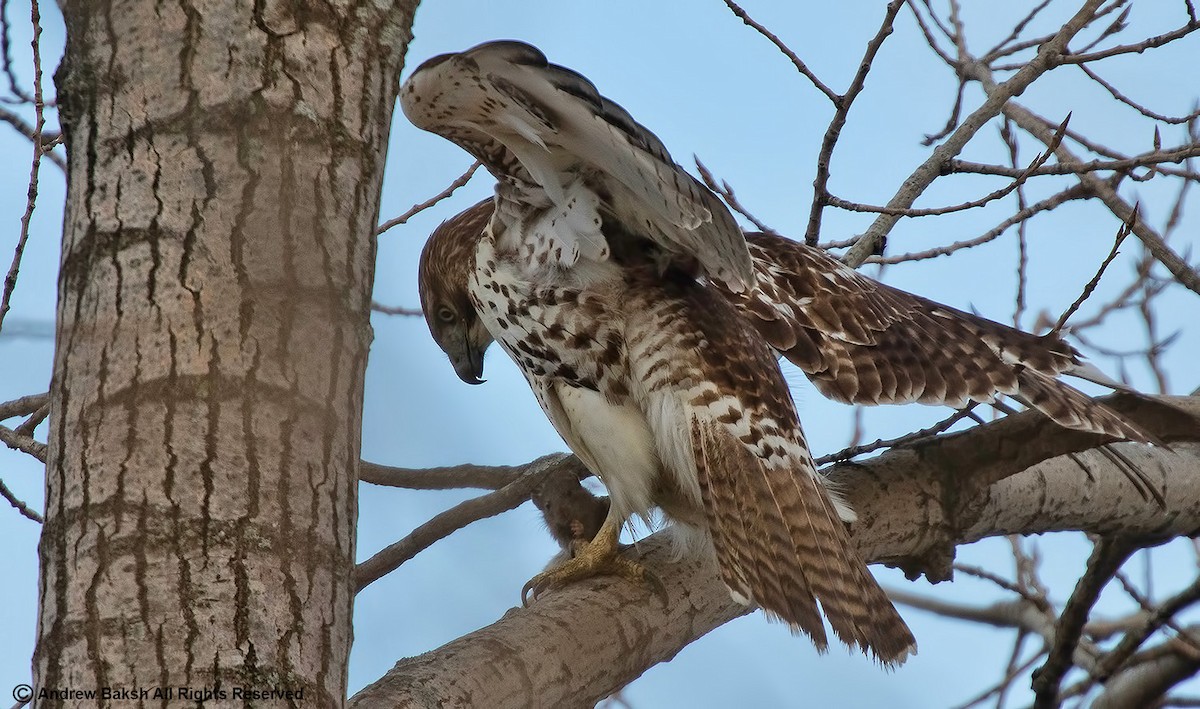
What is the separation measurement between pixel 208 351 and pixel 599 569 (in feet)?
4.65

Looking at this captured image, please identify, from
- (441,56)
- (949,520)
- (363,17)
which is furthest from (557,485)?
(363,17)

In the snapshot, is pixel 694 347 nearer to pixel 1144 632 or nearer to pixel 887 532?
pixel 887 532

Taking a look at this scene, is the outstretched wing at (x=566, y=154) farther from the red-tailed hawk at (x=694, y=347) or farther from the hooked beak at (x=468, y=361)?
the hooked beak at (x=468, y=361)

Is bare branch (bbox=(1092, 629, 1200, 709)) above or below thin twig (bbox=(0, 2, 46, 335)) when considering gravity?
below

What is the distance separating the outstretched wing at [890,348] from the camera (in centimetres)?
286

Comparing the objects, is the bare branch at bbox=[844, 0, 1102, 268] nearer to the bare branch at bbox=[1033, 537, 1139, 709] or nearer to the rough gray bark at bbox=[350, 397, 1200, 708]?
the rough gray bark at bbox=[350, 397, 1200, 708]

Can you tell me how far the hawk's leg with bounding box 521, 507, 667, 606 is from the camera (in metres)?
2.60

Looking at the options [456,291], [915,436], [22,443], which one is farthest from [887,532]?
[22,443]

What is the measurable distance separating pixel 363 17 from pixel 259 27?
15 cm

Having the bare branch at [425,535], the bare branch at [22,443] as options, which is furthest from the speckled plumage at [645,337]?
the bare branch at [22,443]

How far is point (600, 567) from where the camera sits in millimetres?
2693


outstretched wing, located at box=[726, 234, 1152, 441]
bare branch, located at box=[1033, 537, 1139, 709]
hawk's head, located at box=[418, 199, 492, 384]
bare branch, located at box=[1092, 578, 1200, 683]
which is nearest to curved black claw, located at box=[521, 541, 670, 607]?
outstretched wing, located at box=[726, 234, 1152, 441]

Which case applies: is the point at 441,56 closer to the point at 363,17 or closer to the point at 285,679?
the point at 363,17

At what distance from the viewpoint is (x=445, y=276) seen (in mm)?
3590
